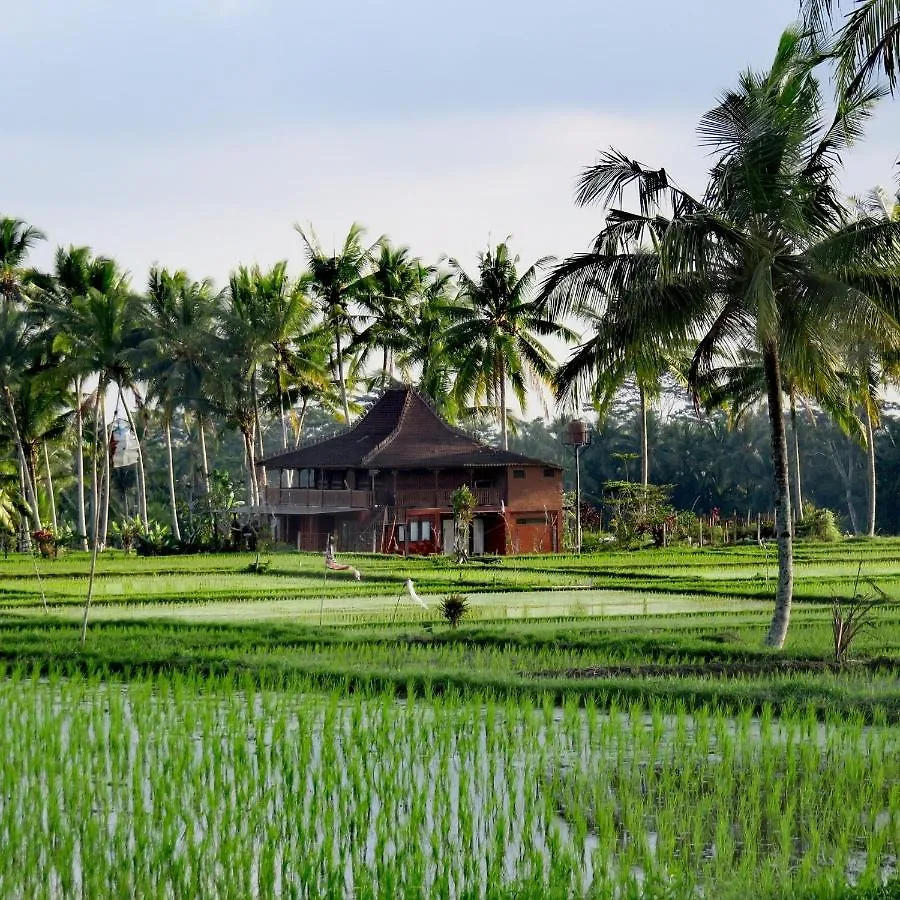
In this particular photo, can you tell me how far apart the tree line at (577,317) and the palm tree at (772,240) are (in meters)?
0.02

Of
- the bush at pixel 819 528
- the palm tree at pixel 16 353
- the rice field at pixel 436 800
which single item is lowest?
the rice field at pixel 436 800

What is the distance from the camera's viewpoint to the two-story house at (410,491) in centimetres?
3750

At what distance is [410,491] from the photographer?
37875 mm

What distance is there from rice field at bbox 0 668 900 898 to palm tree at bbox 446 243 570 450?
2926cm

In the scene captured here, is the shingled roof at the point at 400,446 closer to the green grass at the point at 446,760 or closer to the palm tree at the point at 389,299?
the palm tree at the point at 389,299

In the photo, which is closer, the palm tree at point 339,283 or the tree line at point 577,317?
the tree line at point 577,317

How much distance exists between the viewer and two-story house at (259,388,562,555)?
123 ft

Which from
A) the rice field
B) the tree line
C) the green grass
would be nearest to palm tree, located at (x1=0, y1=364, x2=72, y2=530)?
the tree line

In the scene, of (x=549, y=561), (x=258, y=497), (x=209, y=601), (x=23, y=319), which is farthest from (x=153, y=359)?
(x=209, y=601)

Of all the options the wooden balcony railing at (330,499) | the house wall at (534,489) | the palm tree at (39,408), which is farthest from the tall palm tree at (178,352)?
the house wall at (534,489)

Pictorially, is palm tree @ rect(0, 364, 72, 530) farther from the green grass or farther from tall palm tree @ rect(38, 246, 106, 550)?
the green grass

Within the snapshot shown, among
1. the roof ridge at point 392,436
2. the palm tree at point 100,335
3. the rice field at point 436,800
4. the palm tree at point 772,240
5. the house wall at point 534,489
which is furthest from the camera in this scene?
the house wall at point 534,489

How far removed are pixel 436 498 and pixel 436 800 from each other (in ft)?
102

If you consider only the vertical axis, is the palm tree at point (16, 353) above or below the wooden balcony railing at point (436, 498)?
A: above
